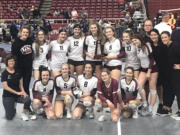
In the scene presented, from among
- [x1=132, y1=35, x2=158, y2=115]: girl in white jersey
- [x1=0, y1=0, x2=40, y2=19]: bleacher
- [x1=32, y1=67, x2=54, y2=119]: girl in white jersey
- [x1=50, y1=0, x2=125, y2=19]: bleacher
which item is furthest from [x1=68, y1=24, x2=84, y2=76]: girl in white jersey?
[x1=0, y1=0, x2=40, y2=19]: bleacher

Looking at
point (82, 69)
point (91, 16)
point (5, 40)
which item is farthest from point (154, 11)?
point (82, 69)

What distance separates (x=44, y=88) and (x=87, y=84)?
705 mm

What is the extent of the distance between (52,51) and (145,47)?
1637 mm

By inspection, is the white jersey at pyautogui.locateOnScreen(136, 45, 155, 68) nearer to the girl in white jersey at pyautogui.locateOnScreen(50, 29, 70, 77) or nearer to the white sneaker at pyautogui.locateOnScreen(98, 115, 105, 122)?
the white sneaker at pyautogui.locateOnScreen(98, 115, 105, 122)

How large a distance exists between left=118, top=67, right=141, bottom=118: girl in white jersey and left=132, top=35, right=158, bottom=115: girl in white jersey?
0.76 ft

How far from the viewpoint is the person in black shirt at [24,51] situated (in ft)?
16.3

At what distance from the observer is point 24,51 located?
4988 mm

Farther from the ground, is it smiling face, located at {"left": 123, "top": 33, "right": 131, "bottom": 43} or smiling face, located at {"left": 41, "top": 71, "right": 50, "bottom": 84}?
smiling face, located at {"left": 123, "top": 33, "right": 131, "bottom": 43}

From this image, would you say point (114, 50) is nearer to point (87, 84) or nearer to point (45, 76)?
point (87, 84)

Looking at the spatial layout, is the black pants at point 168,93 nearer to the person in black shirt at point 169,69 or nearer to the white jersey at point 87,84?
the person in black shirt at point 169,69

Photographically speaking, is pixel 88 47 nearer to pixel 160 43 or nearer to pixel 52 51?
pixel 52 51

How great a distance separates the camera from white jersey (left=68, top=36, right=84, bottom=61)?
17.6 ft

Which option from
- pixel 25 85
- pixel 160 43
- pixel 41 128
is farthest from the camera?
pixel 25 85

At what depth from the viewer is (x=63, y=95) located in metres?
5.00
